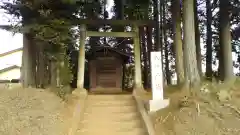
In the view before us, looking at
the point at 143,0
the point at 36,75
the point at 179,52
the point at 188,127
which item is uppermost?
the point at 143,0

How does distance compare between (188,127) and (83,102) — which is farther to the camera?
(83,102)

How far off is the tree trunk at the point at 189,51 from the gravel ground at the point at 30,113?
3.87 metres

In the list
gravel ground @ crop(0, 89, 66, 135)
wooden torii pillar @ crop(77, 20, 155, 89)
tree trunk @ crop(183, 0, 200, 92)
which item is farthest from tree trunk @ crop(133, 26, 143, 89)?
gravel ground @ crop(0, 89, 66, 135)

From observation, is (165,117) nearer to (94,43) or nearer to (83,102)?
(83,102)

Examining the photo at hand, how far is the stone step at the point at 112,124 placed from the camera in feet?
25.4

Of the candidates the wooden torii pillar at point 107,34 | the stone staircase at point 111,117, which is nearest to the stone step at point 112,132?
the stone staircase at point 111,117

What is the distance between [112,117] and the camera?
332 inches

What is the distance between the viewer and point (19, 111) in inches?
298

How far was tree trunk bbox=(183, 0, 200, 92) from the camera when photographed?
8.53 metres

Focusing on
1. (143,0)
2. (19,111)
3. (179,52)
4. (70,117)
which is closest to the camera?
(19,111)

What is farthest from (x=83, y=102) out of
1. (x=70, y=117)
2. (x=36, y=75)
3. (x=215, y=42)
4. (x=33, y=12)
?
(x=215, y=42)

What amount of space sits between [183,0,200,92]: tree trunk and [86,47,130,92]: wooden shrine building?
6.87 meters

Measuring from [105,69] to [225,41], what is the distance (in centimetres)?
659

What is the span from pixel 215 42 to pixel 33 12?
10.6 m
